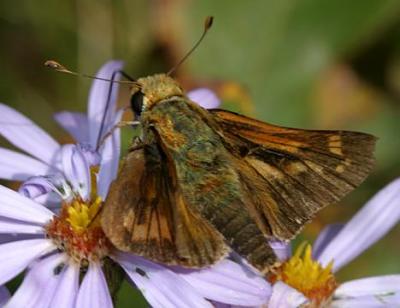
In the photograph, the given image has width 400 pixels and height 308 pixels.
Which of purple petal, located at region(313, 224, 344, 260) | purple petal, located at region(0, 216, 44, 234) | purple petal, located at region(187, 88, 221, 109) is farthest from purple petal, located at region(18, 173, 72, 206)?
purple petal, located at region(313, 224, 344, 260)

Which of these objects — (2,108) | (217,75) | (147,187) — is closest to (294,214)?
(147,187)

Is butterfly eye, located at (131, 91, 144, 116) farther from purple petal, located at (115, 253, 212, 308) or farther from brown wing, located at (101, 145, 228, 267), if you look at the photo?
purple petal, located at (115, 253, 212, 308)

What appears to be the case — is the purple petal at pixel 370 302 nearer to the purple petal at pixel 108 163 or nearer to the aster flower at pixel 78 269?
the aster flower at pixel 78 269

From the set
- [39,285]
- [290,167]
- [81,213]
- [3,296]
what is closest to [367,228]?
[290,167]

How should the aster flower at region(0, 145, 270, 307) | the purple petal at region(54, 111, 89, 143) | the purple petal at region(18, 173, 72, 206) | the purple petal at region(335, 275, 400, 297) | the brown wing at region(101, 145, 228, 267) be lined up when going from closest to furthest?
1. the brown wing at region(101, 145, 228, 267)
2. the aster flower at region(0, 145, 270, 307)
3. the purple petal at region(18, 173, 72, 206)
4. the purple petal at region(335, 275, 400, 297)
5. the purple petal at region(54, 111, 89, 143)

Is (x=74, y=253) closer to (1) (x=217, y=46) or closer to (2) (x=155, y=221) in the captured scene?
(2) (x=155, y=221)
